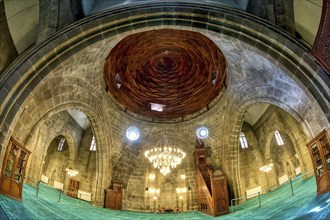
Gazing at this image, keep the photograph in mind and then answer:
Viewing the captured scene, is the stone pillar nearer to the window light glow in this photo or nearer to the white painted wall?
the window light glow

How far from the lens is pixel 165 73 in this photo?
62.6ft

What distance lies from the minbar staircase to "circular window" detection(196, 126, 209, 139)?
1.28ft

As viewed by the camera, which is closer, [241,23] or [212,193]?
[241,23]

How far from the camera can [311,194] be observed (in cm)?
988

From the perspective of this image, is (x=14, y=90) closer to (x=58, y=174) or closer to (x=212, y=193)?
(x=212, y=193)

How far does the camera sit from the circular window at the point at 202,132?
17453 millimetres

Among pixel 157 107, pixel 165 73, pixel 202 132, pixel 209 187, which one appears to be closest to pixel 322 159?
pixel 209 187

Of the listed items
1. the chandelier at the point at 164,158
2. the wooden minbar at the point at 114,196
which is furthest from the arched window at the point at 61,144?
the chandelier at the point at 164,158

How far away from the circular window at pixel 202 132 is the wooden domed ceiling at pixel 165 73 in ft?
3.89

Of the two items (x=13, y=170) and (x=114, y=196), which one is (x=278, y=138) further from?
(x=13, y=170)

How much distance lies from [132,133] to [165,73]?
15.0ft


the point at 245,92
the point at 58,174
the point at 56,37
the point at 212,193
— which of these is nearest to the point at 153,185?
the point at 212,193

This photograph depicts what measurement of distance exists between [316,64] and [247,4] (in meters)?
3.67

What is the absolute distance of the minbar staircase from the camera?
45.4 feet
